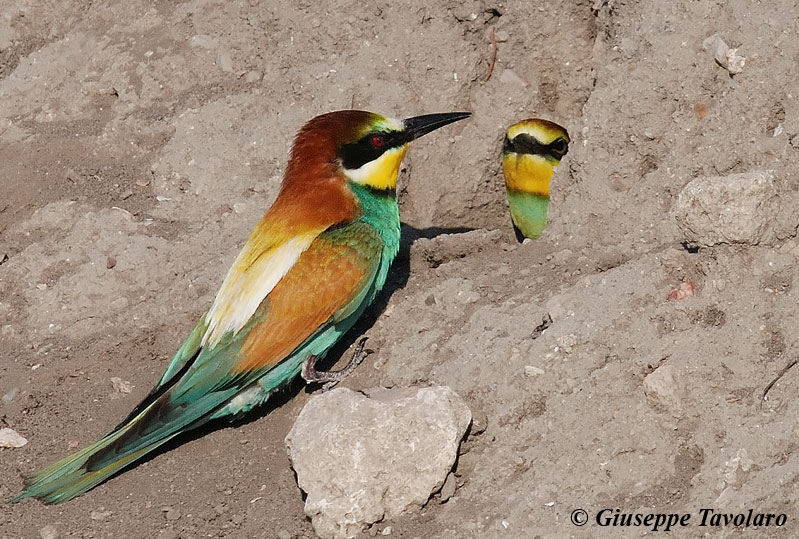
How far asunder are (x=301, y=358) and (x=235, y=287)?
1.07ft

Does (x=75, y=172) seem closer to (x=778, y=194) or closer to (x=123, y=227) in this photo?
(x=123, y=227)

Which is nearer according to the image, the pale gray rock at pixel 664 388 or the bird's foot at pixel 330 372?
the pale gray rock at pixel 664 388

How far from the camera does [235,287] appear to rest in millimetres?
3434

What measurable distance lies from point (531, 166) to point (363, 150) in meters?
0.98

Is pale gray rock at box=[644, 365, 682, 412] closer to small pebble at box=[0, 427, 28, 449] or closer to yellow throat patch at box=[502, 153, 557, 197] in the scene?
yellow throat patch at box=[502, 153, 557, 197]

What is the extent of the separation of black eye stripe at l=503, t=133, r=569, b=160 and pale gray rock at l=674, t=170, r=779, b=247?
1428mm

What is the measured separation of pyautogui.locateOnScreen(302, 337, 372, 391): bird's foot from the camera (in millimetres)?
3400

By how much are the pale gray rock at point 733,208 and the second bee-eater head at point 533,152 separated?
1.42 meters

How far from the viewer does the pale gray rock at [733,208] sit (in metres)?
2.82

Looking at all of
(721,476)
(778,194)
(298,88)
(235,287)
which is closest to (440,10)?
(298,88)

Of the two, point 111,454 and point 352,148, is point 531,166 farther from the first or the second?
point 111,454

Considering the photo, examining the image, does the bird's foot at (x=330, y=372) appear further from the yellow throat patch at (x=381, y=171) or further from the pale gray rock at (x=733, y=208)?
the pale gray rock at (x=733, y=208)

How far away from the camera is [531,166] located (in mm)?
4375

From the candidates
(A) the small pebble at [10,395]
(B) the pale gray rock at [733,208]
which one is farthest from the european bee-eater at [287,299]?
(B) the pale gray rock at [733,208]
